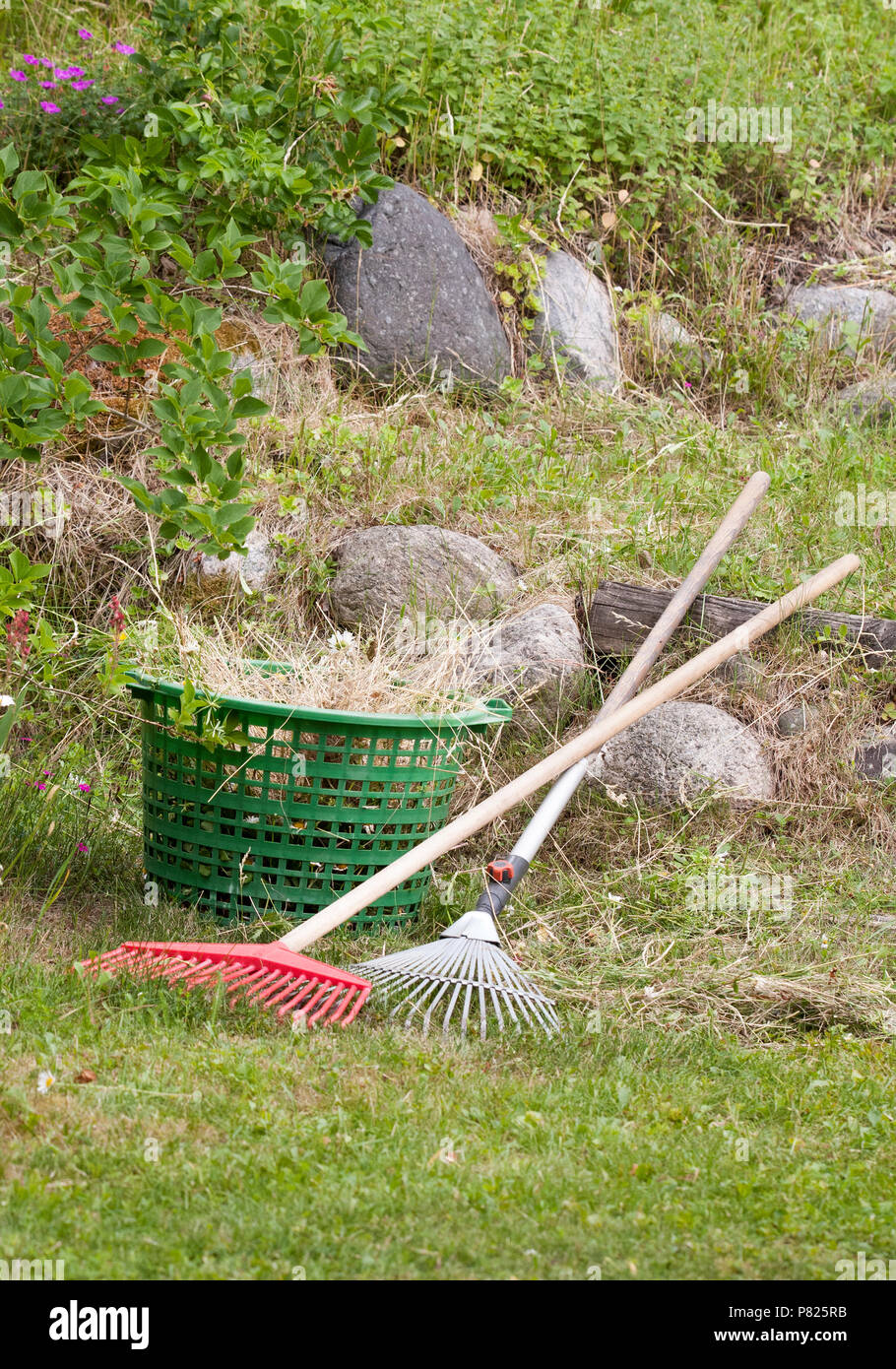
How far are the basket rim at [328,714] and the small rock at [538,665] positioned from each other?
0.72 metres

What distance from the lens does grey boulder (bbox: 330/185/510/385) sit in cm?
541

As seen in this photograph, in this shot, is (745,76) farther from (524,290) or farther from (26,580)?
(26,580)

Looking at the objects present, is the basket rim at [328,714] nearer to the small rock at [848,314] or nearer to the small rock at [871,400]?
the small rock at [871,400]

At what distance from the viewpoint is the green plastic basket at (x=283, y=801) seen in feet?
9.58

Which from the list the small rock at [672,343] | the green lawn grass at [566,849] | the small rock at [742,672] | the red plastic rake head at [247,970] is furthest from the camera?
the small rock at [672,343]

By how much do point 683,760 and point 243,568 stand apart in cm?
170

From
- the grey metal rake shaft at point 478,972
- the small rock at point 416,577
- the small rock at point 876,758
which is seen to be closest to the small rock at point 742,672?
the small rock at point 876,758

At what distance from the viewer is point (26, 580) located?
9.84ft

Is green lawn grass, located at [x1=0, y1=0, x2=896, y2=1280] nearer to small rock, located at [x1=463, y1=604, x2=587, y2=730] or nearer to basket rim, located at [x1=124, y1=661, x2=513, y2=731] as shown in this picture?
small rock, located at [x1=463, y1=604, x2=587, y2=730]

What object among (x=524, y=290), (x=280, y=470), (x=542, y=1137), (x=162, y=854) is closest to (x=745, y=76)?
(x=524, y=290)

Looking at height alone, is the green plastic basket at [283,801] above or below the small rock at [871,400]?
below

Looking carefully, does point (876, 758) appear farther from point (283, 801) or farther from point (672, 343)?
point (672, 343)

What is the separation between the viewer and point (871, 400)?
19.6 ft

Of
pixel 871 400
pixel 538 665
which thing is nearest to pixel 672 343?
pixel 871 400
